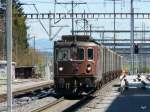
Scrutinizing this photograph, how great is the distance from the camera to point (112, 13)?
6419 centimetres

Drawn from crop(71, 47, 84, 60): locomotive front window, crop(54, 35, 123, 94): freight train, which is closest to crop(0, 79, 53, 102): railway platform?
crop(54, 35, 123, 94): freight train


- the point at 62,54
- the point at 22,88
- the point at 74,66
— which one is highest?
the point at 62,54

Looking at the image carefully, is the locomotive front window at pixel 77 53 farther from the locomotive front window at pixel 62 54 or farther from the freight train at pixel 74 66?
the locomotive front window at pixel 62 54

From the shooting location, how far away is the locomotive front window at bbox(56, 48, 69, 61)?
2804 centimetres

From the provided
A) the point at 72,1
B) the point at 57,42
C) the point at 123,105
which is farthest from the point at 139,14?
the point at 123,105

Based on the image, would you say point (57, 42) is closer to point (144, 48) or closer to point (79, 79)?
point (79, 79)

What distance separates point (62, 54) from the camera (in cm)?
2814

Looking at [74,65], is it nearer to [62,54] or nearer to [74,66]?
[74,66]

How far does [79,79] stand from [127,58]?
112 meters

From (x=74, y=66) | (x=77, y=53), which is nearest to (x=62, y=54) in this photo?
(x=77, y=53)

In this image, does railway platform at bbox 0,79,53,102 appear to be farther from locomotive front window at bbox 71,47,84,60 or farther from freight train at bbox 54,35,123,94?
locomotive front window at bbox 71,47,84,60

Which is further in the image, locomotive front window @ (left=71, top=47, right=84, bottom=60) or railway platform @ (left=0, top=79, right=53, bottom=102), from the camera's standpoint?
railway platform @ (left=0, top=79, right=53, bottom=102)

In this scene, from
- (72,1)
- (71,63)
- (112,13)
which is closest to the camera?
(71,63)

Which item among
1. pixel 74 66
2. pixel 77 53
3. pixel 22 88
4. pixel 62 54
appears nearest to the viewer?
pixel 74 66
